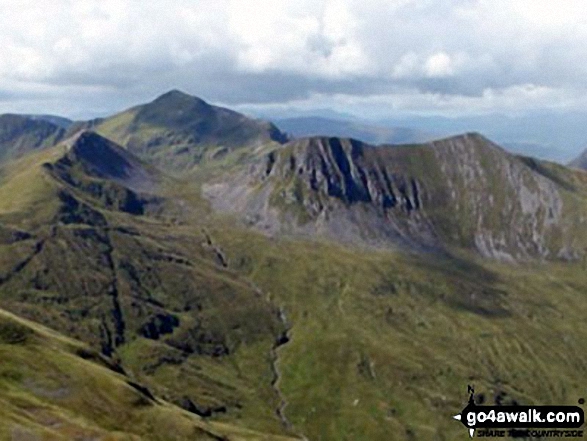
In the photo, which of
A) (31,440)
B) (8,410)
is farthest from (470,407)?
(8,410)

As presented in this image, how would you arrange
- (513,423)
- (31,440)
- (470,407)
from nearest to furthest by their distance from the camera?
(470,407), (513,423), (31,440)

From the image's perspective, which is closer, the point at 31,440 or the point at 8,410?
the point at 31,440

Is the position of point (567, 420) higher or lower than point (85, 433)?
higher

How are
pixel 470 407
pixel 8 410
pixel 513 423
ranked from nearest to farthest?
1. pixel 470 407
2. pixel 513 423
3. pixel 8 410

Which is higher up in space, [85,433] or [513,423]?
[513,423]

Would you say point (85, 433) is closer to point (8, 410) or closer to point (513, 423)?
point (8, 410)

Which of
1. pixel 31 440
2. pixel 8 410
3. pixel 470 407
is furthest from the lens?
pixel 8 410

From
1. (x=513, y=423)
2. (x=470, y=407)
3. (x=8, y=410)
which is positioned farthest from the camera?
(x=8, y=410)

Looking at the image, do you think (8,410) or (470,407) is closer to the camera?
(470,407)

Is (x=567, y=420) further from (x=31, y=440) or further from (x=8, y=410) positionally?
(x=8, y=410)

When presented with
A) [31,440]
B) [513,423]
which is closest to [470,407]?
[513,423]
